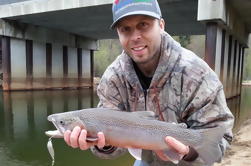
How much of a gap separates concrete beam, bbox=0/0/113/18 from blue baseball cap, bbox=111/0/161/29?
48.3ft

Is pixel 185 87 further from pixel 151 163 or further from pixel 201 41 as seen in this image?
pixel 201 41

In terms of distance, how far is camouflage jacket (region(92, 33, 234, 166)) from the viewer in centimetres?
229

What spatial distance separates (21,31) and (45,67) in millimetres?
3736

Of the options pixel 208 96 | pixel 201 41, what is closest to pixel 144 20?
pixel 208 96

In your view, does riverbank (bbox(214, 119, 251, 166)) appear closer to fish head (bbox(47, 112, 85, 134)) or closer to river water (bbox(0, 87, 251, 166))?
river water (bbox(0, 87, 251, 166))

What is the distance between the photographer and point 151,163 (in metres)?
2.58

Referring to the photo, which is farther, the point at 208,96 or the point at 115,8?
the point at 115,8

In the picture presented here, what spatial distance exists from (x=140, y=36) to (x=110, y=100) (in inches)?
24.8

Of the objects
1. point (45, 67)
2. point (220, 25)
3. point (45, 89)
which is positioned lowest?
point (45, 89)

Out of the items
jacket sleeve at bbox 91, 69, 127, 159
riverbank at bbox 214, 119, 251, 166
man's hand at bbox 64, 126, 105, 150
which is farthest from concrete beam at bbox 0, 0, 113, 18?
man's hand at bbox 64, 126, 105, 150

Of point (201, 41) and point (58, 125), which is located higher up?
point (201, 41)

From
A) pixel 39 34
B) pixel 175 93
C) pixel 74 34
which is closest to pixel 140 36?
pixel 175 93

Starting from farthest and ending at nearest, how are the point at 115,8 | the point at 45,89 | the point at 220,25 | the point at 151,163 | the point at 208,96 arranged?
the point at 45,89 < the point at 220,25 < the point at 151,163 < the point at 115,8 < the point at 208,96

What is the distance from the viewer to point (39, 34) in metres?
24.5
